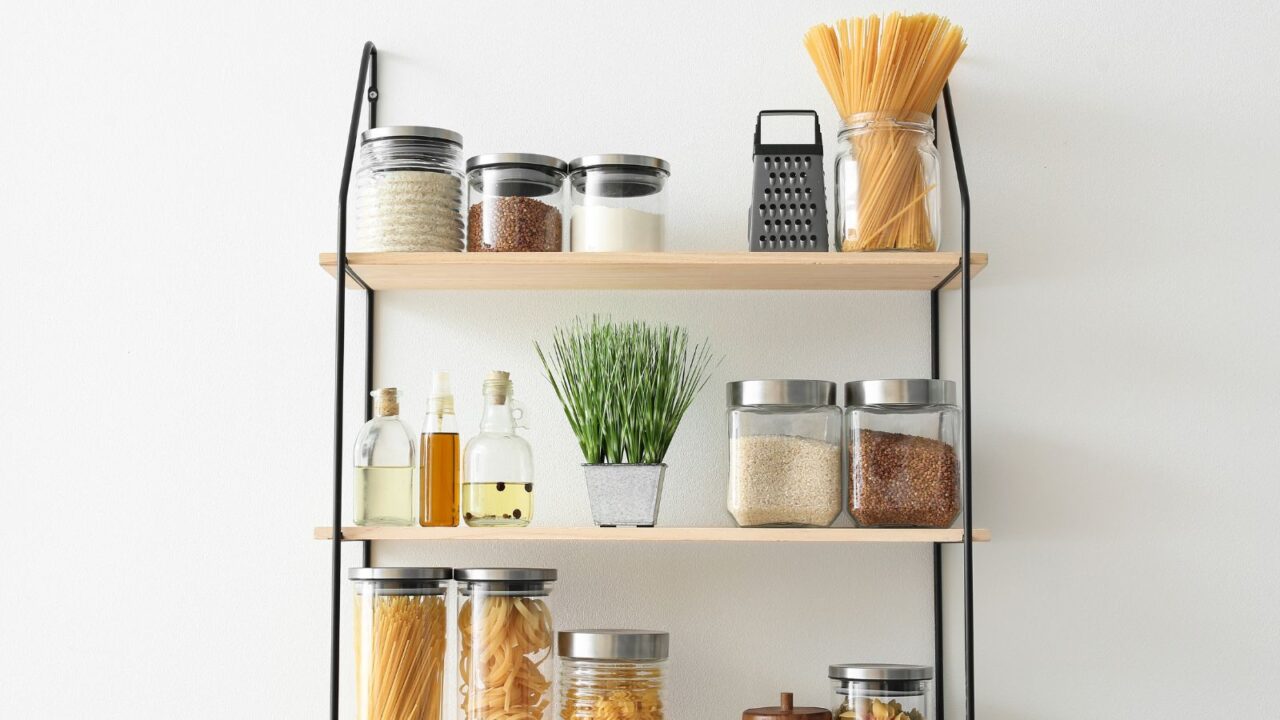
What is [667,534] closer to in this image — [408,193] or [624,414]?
[624,414]

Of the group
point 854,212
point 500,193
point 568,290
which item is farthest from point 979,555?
point 500,193

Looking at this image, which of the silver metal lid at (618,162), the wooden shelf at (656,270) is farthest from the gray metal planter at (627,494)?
the silver metal lid at (618,162)

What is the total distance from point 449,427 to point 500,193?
261 mm

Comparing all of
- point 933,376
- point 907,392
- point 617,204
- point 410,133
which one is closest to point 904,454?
point 907,392

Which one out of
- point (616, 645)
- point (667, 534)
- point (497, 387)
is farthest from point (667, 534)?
point (497, 387)

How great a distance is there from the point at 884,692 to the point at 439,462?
0.53m

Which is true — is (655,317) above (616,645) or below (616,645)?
above

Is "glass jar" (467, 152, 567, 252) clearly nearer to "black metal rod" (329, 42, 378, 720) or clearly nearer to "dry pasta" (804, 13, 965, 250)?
"black metal rod" (329, 42, 378, 720)

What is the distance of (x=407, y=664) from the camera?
1.18m

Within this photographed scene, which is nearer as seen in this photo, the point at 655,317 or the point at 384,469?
the point at 384,469

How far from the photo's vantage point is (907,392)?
122cm

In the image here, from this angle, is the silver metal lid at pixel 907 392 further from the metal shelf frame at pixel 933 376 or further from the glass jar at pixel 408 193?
the glass jar at pixel 408 193

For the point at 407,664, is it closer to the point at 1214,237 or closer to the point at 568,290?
the point at 568,290

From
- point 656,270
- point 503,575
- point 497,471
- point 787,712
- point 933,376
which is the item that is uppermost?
point 656,270
